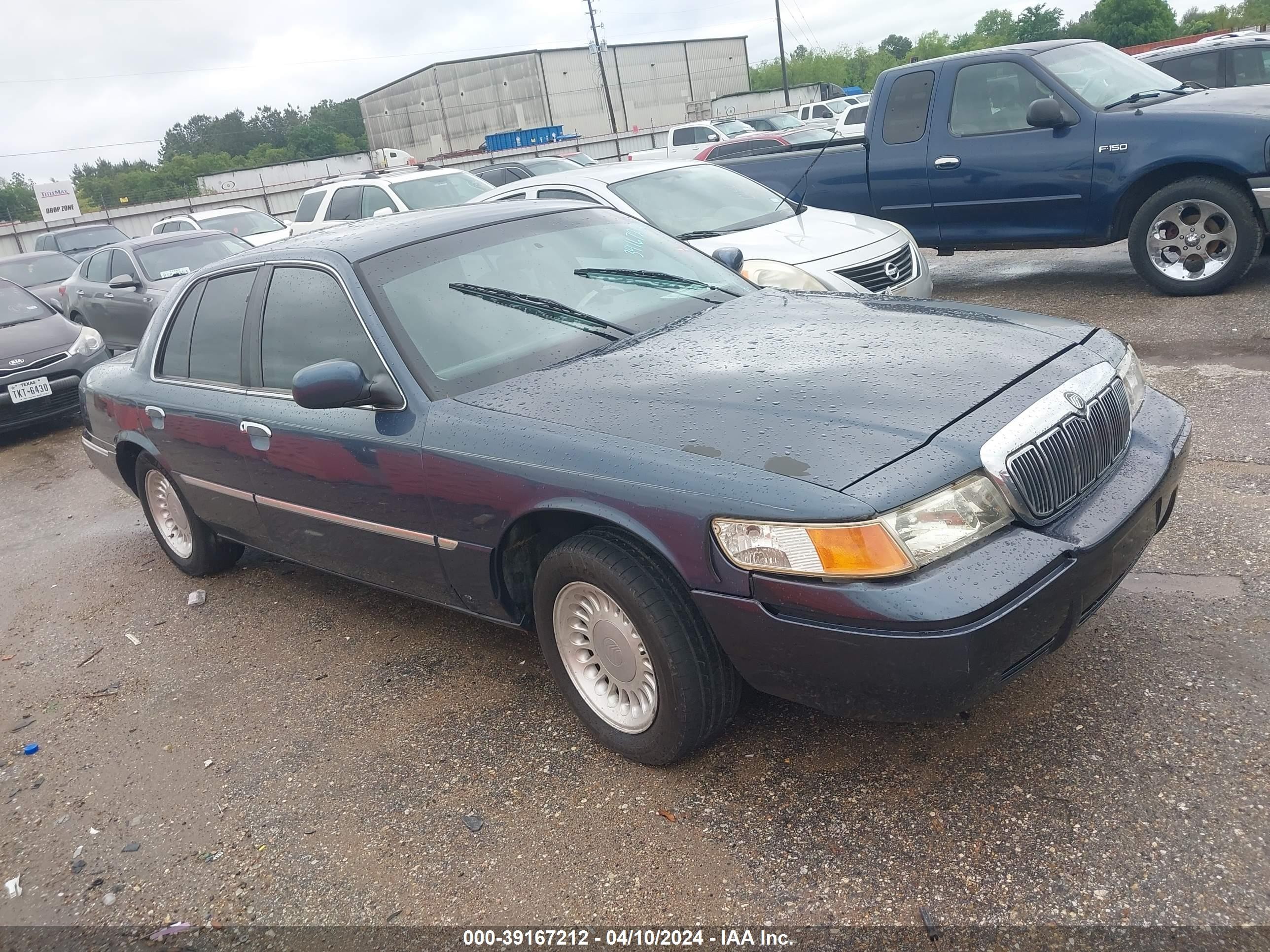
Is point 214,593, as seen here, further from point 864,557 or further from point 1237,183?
point 1237,183

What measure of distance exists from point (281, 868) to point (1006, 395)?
2.44 m

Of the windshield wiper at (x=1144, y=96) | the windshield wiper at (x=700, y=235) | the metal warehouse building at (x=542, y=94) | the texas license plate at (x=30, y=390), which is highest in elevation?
the metal warehouse building at (x=542, y=94)

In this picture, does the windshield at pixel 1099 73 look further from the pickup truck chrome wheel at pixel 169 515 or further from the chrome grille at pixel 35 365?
the chrome grille at pixel 35 365

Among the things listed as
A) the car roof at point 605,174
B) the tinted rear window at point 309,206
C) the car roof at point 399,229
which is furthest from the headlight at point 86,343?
the car roof at point 399,229

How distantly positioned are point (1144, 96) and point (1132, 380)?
556 cm

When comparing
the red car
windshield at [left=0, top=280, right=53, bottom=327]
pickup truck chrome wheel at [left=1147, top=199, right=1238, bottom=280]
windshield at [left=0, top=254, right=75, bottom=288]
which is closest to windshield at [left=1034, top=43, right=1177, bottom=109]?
pickup truck chrome wheel at [left=1147, top=199, right=1238, bottom=280]

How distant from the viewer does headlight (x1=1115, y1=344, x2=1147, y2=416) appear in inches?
123

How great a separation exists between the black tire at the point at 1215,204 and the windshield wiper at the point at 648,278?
478 centimetres

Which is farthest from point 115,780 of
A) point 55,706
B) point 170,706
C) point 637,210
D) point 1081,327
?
point 637,210

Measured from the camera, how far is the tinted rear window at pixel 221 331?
13.7 feet

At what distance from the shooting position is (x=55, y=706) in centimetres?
409

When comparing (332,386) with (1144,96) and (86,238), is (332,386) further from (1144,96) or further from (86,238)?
(86,238)

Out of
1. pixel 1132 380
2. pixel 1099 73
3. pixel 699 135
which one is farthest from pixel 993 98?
pixel 699 135

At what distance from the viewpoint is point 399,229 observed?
3875mm
